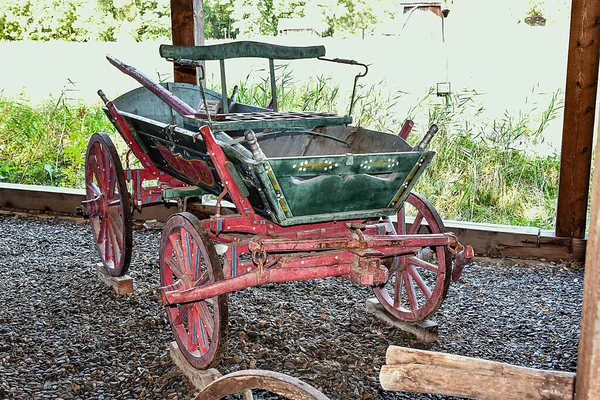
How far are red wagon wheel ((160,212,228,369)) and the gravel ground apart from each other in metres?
0.19

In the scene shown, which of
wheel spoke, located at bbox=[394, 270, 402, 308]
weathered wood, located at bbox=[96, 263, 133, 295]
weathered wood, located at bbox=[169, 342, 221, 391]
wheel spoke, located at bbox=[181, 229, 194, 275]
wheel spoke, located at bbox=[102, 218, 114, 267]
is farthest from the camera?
wheel spoke, located at bbox=[102, 218, 114, 267]

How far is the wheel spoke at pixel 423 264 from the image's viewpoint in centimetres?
375

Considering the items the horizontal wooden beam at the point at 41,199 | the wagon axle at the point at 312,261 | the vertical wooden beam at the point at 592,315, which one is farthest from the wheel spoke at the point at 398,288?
the horizontal wooden beam at the point at 41,199

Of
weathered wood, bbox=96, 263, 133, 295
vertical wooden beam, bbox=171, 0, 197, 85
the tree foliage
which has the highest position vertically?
the tree foliage

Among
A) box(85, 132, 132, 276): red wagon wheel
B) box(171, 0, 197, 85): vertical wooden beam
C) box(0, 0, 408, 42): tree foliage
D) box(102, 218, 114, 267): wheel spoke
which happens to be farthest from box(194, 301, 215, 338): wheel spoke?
box(0, 0, 408, 42): tree foliage

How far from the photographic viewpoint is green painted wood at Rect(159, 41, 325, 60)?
362 cm

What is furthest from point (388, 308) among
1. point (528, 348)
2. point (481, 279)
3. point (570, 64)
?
point (570, 64)

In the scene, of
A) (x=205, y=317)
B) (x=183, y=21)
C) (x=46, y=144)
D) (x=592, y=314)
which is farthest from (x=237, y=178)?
(x=46, y=144)

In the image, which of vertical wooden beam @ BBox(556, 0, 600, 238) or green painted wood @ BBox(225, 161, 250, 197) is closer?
green painted wood @ BBox(225, 161, 250, 197)

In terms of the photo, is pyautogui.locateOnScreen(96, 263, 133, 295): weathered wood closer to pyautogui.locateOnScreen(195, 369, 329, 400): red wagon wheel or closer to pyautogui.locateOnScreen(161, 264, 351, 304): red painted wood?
pyautogui.locateOnScreen(161, 264, 351, 304): red painted wood

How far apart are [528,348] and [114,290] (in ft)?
8.42

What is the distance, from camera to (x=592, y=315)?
144 cm

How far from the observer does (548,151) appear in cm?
654

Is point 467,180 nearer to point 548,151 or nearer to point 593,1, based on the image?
point 548,151
